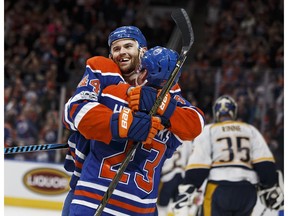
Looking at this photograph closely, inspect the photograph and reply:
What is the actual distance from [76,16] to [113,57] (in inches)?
349

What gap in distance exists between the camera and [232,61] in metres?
9.23

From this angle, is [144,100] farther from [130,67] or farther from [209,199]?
[209,199]

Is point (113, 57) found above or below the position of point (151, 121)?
above

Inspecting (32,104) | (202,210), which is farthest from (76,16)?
(202,210)

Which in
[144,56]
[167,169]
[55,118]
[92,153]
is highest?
[55,118]

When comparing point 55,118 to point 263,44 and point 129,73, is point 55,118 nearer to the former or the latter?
point 263,44

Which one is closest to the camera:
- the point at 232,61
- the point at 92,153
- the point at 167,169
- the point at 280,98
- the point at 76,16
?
Answer: the point at 92,153

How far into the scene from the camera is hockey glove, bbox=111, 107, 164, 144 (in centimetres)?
232

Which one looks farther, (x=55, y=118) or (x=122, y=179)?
(x=55, y=118)

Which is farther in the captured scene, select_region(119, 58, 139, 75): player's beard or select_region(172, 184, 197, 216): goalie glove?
select_region(172, 184, 197, 216): goalie glove

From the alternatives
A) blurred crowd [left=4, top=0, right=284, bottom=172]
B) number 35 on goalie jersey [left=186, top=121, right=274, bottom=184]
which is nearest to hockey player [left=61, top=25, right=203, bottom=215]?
number 35 on goalie jersey [left=186, top=121, right=274, bottom=184]

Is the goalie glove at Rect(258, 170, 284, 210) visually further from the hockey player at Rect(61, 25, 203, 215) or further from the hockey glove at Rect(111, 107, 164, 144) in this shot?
the hockey glove at Rect(111, 107, 164, 144)

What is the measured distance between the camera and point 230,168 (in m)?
4.47

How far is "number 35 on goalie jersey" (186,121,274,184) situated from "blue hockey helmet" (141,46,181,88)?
204 centimetres
